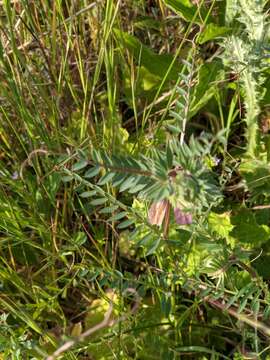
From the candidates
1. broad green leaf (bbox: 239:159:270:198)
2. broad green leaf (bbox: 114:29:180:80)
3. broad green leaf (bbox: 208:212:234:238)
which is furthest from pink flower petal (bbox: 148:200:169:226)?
broad green leaf (bbox: 114:29:180:80)

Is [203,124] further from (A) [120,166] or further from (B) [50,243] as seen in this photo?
(A) [120,166]

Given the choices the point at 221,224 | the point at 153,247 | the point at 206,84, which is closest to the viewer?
the point at 153,247

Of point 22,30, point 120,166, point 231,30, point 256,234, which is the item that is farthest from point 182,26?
point 120,166

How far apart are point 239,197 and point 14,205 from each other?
0.48 meters

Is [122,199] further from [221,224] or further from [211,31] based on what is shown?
[211,31]

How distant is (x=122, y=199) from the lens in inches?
49.4

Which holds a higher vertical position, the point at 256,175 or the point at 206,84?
the point at 206,84

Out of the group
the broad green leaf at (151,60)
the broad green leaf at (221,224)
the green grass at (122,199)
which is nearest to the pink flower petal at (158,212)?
the green grass at (122,199)

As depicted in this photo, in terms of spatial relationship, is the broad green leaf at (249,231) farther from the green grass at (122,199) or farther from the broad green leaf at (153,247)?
the broad green leaf at (153,247)

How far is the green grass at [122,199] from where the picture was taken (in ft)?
3.19

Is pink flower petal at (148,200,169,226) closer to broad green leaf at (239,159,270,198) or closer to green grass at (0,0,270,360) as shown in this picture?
green grass at (0,0,270,360)

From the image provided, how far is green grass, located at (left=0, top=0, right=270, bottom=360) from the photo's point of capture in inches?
38.3

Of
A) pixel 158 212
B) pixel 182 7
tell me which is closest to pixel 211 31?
pixel 182 7

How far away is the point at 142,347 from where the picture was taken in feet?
3.36
